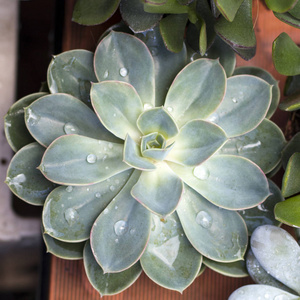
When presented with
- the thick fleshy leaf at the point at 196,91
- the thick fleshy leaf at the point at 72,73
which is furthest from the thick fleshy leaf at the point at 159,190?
the thick fleshy leaf at the point at 72,73

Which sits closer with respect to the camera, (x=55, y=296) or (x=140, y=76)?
(x=140, y=76)

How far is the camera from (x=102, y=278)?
744 mm

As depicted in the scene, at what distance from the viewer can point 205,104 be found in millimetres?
734

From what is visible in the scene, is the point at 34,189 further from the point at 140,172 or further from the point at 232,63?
the point at 232,63

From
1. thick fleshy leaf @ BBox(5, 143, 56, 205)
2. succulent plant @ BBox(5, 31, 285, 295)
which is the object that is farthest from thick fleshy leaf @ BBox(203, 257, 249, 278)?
thick fleshy leaf @ BBox(5, 143, 56, 205)

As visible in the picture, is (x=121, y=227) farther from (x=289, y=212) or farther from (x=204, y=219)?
(x=289, y=212)

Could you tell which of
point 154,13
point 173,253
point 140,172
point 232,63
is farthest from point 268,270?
point 154,13

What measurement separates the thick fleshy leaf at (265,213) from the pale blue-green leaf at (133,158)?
0.24 m

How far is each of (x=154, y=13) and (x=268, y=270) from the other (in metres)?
0.55

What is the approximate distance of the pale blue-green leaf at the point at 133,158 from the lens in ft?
2.11

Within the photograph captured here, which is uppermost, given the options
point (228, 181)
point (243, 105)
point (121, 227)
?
point (243, 105)

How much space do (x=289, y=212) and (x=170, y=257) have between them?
0.78 ft

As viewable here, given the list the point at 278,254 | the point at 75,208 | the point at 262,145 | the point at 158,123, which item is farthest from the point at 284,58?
the point at 75,208

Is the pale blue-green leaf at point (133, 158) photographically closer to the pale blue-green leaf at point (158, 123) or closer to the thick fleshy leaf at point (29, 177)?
the pale blue-green leaf at point (158, 123)
